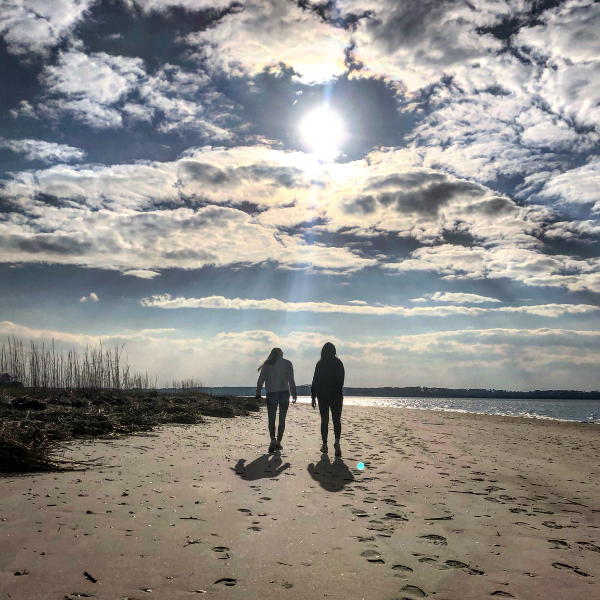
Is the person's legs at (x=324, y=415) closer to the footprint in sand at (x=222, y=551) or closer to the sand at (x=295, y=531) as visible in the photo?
the sand at (x=295, y=531)

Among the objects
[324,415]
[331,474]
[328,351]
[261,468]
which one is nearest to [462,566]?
[331,474]

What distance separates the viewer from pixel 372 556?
13.6 feet

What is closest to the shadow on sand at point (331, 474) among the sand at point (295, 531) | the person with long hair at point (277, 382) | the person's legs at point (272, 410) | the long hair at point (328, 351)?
the sand at point (295, 531)

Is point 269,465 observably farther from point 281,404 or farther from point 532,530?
point 532,530

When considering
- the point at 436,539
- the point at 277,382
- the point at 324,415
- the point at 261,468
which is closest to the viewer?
the point at 436,539

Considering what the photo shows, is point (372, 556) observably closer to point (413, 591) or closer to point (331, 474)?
point (413, 591)

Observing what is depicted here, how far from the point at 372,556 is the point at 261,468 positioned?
437 centimetres

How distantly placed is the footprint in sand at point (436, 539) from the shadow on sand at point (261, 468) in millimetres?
3269

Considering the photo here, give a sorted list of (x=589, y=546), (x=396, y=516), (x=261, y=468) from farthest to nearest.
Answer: (x=261, y=468) → (x=396, y=516) → (x=589, y=546)

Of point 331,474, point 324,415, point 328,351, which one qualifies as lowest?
point 331,474

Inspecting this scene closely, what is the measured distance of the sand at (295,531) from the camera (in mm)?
3469

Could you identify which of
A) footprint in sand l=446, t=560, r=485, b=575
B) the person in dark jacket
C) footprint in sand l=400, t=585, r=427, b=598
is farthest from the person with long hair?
footprint in sand l=400, t=585, r=427, b=598

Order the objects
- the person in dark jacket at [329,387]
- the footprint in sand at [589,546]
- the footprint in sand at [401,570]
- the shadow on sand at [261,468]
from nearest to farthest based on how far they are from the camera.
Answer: the footprint in sand at [401,570], the footprint in sand at [589,546], the shadow on sand at [261,468], the person in dark jacket at [329,387]

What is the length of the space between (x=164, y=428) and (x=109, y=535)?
10.6m
